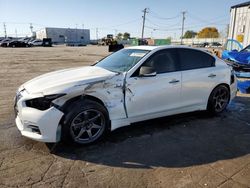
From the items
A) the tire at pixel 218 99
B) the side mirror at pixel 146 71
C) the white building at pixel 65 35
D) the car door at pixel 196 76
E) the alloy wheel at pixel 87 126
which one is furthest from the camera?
the white building at pixel 65 35

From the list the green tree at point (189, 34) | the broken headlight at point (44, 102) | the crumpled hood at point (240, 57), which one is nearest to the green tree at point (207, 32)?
the green tree at point (189, 34)

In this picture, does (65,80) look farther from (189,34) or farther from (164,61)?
(189,34)

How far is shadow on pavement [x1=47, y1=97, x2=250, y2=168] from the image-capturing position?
11.1 feet

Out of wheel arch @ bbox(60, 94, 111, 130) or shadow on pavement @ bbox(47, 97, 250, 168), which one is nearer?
shadow on pavement @ bbox(47, 97, 250, 168)

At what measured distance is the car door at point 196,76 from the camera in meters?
4.68

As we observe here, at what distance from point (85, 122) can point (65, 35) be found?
322ft

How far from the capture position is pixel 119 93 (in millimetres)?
3898

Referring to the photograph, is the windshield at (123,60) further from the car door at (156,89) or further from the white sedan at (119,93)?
the car door at (156,89)

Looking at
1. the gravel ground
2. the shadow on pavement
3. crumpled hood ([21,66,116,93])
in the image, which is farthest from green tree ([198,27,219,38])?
crumpled hood ([21,66,116,93])

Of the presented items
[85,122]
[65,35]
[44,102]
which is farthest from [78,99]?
[65,35]

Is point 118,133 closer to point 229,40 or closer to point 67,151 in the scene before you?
point 67,151

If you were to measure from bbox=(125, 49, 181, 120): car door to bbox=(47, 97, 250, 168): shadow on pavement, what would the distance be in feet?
1.28

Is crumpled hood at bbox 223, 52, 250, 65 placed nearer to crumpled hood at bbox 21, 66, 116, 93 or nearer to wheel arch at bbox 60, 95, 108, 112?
crumpled hood at bbox 21, 66, 116, 93

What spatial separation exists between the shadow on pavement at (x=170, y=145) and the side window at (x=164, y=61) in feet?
3.68
